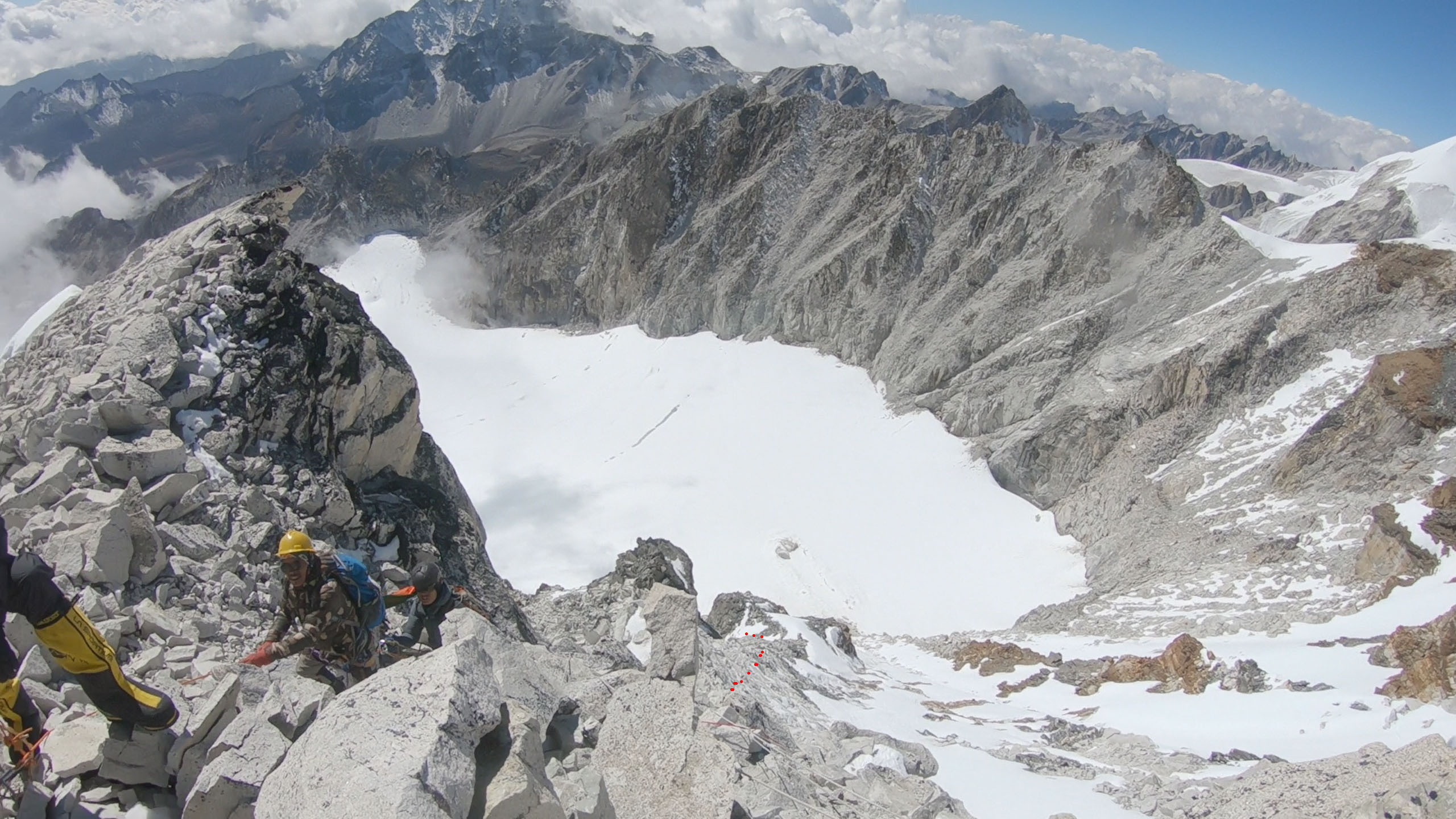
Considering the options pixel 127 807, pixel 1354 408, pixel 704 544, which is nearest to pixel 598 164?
pixel 704 544

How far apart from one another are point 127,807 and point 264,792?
1.32 metres

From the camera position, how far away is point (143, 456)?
858cm

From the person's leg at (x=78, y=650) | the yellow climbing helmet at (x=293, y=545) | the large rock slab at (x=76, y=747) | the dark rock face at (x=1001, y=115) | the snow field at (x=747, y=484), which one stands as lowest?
the snow field at (x=747, y=484)

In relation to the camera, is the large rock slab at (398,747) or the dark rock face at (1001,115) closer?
the large rock slab at (398,747)

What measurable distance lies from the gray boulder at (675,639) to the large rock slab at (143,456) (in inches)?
219

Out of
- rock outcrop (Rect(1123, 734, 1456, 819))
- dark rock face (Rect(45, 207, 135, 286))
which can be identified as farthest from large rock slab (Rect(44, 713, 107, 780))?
dark rock face (Rect(45, 207, 135, 286))

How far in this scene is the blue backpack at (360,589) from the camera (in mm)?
6379

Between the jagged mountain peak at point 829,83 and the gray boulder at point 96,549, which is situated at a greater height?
the jagged mountain peak at point 829,83

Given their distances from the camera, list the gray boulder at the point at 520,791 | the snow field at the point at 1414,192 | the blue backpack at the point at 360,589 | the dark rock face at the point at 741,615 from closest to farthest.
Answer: the gray boulder at the point at 520,791 < the blue backpack at the point at 360,589 < the dark rock face at the point at 741,615 < the snow field at the point at 1414,192

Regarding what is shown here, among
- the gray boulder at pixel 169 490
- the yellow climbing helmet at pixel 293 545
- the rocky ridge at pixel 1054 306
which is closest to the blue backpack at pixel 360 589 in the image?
the yellow climbing helmet at pixel 293 545

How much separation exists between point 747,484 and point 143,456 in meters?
32.1

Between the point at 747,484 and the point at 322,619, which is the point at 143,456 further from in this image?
the point at 747,484

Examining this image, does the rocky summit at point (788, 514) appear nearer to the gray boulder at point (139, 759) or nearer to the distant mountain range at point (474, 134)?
the gray boulder at point (139, 759)

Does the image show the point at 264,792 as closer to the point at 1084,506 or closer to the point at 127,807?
the point at 127,807
